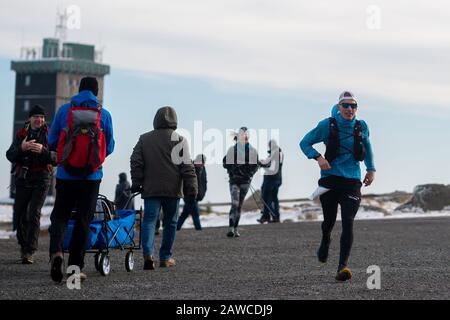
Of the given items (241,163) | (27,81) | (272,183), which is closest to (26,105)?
(27,81)

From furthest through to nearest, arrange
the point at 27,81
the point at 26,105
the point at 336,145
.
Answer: the point at 27,81
the point at 26,105
the point at 336,145

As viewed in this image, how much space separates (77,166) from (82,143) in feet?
0.77

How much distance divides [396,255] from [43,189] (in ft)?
16.6

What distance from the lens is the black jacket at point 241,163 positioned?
20047 mm

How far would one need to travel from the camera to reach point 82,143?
1095 cm

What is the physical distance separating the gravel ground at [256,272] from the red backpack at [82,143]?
1.18 meters

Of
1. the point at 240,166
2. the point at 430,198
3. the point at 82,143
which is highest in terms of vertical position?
the point at 82,143

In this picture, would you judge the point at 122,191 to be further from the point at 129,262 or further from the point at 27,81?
the point at 27,81

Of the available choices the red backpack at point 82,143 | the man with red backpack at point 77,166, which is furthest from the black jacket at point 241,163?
the red backpack at point 82,143

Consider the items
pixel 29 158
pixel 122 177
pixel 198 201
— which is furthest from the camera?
pixel 122 177

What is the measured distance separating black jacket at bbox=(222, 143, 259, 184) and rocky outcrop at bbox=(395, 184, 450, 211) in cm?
1558

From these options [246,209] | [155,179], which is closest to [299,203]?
[246,209]
